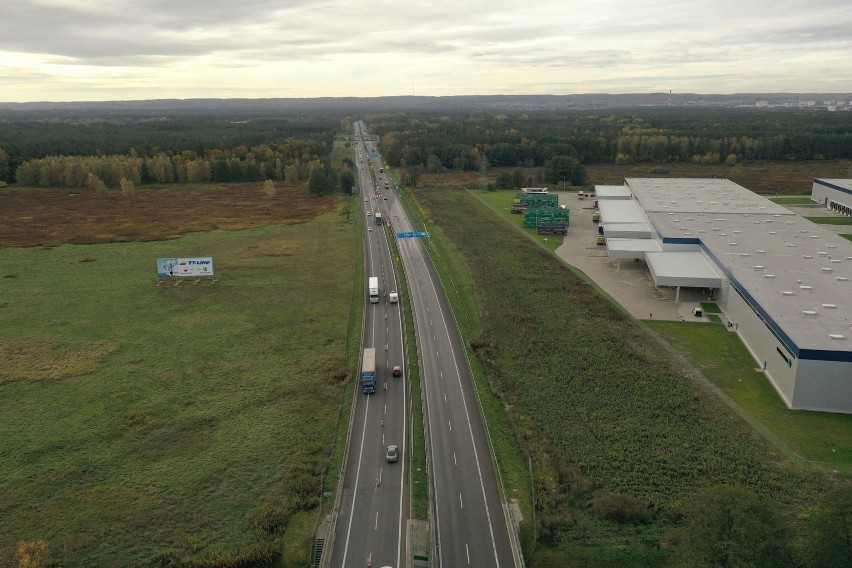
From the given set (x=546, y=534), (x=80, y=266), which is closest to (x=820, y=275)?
(x=546, y=534)

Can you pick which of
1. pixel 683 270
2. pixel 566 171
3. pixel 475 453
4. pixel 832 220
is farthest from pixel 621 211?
pixel 475 453

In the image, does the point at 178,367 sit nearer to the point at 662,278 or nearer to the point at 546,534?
the point at 546,534

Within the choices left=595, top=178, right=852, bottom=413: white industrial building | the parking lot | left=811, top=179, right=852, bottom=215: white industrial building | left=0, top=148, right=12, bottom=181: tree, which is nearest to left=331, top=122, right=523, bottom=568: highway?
the parking lot

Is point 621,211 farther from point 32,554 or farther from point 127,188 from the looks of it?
point 127,188

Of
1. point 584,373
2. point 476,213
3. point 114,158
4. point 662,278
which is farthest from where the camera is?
point 114,158

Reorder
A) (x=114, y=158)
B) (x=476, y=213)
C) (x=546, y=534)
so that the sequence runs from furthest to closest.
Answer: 1. (x=114, y=158)
2. (x=476, y=213)
3. (x=546, y=534)

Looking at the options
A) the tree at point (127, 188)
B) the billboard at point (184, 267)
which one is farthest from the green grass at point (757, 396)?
the tree at point (127, 188)
